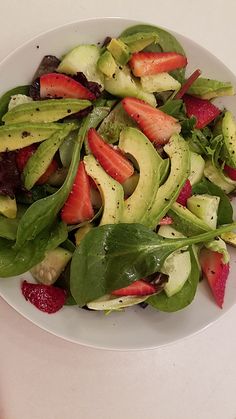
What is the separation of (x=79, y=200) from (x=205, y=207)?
0.26m

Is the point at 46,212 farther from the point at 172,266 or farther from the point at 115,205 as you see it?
the point at 172,266

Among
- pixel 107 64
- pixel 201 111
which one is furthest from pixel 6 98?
pixel 201 111

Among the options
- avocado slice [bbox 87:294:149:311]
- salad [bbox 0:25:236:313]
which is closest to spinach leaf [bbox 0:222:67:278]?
salad [bbox 0:25:236:313]

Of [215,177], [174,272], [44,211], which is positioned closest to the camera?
[44,211]

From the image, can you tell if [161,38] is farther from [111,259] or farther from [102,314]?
[102,314]

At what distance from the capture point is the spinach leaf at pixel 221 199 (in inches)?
41.6

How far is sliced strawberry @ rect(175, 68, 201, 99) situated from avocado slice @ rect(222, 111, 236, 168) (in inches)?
4.0

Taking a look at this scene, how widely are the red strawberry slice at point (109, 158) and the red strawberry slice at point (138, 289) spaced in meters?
0.19

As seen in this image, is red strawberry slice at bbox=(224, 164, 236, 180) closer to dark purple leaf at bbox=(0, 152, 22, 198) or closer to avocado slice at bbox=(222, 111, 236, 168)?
avocado slice at bbox=(222, 111, 236, 168)

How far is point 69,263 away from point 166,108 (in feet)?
1.18

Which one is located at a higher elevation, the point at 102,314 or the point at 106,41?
the point at 106,41

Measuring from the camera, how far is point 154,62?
0.98 meters

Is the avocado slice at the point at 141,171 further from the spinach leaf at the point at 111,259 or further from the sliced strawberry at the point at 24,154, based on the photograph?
the sliced strawberry at the point at 24,154

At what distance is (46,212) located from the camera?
87cm
